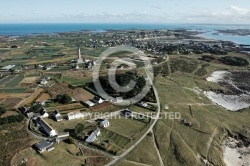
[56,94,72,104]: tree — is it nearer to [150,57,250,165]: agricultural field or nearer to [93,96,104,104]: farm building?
[93,96,104,104]: farm building

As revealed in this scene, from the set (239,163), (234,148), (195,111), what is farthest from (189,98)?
(239,163)

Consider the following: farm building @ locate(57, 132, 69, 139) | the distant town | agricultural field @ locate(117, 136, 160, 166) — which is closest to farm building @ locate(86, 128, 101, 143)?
the distant town

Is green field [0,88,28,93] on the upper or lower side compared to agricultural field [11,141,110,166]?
upper

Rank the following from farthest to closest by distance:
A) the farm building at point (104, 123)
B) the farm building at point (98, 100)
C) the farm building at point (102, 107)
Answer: the farm building at point (98, 100), the farm building at point (102, 107), the farm building at point (104, 123)

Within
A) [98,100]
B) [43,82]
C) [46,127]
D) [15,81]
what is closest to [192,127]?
[98,100]

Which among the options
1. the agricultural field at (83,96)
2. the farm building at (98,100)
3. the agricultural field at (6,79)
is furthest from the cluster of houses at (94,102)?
the agricultural field at (6,79)

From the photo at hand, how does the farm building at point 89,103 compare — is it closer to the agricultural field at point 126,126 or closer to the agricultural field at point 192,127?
the agricultural field at point 126,126
